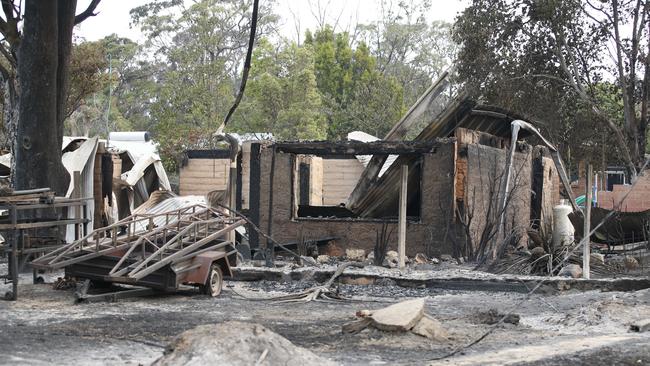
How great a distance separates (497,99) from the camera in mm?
23734

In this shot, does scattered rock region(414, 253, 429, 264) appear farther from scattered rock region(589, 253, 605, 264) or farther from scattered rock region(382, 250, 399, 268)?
scattered rock region(589, 253, 605, 264)

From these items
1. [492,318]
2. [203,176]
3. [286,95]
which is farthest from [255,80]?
[492,318]

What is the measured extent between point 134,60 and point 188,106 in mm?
17181

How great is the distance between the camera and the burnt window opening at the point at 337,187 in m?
18.1

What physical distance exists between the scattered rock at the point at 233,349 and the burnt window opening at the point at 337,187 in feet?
36.0

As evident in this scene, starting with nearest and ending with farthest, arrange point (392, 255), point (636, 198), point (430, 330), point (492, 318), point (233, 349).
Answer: point (233, 349), point (430, 330), point (492, 318), point (392, 255), point (636, 198)

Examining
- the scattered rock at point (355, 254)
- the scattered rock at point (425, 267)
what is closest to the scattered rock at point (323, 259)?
the scattered rock at point (355, 254)

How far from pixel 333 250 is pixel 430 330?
8897mm

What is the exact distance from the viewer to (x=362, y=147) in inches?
678

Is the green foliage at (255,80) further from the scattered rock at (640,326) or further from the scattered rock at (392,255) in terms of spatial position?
the scattered rock at (640,326)

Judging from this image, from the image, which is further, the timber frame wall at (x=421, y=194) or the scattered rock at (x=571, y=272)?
the timber frame wall at (x=421, y=194)

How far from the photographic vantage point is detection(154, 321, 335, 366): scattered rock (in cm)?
617

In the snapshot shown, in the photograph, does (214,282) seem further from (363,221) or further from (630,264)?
(630,264)

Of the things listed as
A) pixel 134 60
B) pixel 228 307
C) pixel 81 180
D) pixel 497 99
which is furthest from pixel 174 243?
pixel 134 60
